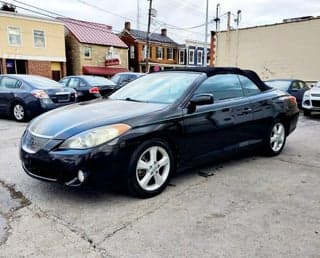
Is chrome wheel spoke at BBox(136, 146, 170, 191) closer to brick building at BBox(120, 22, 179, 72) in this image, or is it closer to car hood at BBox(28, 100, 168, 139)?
car hood at BBox(28, 100, 168, 139)

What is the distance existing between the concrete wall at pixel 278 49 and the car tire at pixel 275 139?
14.5 meters

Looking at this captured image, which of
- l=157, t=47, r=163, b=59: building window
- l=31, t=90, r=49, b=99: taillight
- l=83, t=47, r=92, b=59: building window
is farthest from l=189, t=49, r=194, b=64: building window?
l=31, t=90, r=49, b=99: taillight

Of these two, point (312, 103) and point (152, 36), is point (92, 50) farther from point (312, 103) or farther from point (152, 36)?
point (312, 103)

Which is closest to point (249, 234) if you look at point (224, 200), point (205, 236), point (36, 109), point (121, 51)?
point (205, 236)

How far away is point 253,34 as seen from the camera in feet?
68.1

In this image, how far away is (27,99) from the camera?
28.9 ft

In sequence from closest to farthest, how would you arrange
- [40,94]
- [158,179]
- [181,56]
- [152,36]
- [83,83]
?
[158,179], [40,94], [83,83], [152,36], [181,56]

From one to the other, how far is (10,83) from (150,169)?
722 cm

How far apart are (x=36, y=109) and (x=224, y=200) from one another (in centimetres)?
656

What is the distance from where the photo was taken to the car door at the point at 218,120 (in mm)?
4121

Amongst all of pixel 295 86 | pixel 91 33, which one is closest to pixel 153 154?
pixel 295 86

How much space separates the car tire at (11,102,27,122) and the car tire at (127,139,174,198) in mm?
6304

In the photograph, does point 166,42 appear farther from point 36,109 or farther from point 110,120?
point 110,120

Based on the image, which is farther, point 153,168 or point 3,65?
point 3,65
